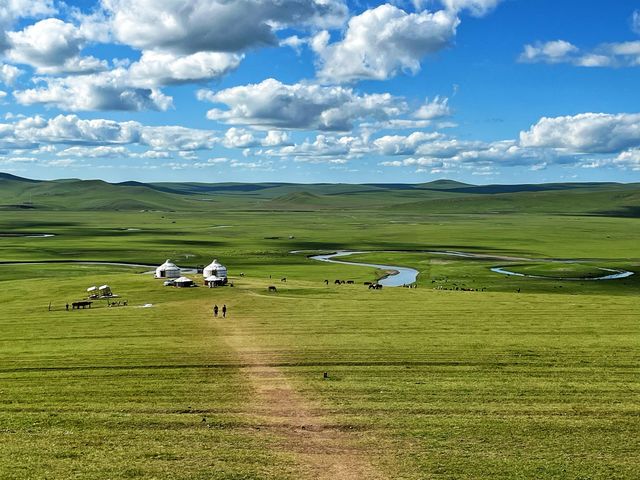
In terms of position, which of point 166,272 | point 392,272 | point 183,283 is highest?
point 166,272

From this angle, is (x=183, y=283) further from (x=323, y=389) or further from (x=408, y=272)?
(x=408, y=272)

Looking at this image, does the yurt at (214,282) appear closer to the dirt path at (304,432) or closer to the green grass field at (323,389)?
the green grass field at (323,389)

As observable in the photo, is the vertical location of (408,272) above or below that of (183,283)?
below

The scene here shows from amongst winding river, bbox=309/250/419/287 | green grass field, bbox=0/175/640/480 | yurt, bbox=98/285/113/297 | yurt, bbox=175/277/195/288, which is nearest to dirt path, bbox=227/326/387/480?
green grass field, bbox=0/175/640/480

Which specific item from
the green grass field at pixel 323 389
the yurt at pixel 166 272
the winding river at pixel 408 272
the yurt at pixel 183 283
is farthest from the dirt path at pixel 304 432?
the winding river at pixel 408 272

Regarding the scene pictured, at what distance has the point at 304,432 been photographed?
33.6m

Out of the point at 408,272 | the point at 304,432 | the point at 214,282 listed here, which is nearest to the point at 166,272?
the point at 214,282

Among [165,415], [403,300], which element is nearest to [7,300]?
[403,300]

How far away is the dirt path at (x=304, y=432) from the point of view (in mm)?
28812

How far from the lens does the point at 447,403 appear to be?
125ft

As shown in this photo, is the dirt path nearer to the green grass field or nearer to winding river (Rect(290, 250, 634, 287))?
the green grass field

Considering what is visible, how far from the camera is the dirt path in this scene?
28.8m

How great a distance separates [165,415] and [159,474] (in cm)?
805

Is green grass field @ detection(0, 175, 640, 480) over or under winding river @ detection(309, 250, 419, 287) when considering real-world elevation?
over
